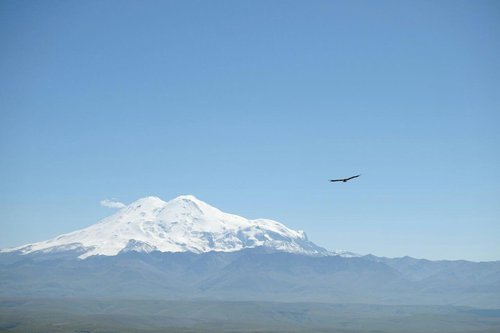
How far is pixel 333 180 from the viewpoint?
8962 centimetres
